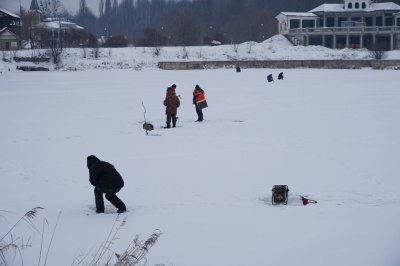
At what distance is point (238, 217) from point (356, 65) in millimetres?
46961

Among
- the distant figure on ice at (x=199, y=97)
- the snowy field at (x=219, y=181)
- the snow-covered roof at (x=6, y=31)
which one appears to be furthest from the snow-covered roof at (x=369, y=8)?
the distant figure on ice at (x=199, y=97)

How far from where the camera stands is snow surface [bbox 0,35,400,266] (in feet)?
24.1

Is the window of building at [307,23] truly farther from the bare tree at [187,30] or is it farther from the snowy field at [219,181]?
the snowy field at [219,181]

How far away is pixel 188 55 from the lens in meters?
62.5

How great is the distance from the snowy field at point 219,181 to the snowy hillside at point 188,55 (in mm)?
34430

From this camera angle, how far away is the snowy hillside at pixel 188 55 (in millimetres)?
56894

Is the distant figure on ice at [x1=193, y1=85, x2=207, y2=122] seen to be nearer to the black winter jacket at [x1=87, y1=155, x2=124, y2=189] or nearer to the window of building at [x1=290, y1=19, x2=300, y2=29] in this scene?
the black winter jacket at [x1=87, y1=155, x2=124, y2=189]

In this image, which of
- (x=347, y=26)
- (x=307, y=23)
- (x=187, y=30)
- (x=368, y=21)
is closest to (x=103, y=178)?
(x=187, y=30)

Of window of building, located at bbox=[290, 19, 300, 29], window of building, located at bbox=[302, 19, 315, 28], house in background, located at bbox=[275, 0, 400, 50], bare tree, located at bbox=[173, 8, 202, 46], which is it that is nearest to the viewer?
house in background, located at bbox=[275, 0, 400, 50]

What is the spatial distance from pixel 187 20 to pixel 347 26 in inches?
757

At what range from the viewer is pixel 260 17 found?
7894 cm

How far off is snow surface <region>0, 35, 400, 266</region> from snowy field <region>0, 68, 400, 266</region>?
26mm

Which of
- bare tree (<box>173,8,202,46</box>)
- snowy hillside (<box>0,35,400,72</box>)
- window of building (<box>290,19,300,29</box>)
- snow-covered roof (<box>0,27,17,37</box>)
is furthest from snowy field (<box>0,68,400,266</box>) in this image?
window of building (<box>290,19,300,29</box>)

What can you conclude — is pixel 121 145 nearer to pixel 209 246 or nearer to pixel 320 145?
pixel 320 145
